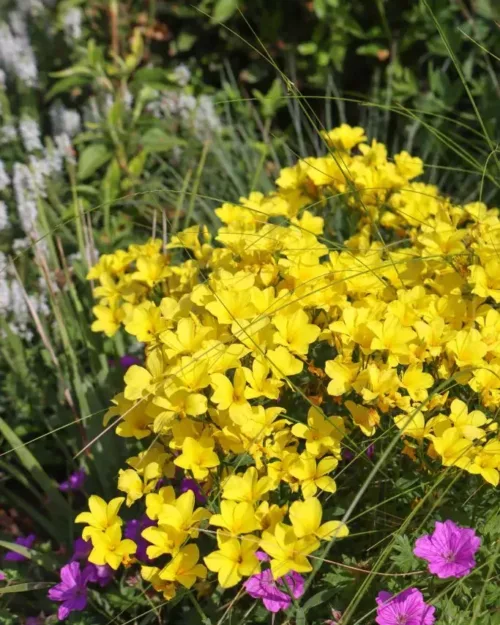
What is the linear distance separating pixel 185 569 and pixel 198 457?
172 mm

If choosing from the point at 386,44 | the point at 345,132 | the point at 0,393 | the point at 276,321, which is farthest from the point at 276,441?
the point at 386,44

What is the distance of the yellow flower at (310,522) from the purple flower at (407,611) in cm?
15

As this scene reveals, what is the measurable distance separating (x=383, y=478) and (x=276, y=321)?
1.21 ft

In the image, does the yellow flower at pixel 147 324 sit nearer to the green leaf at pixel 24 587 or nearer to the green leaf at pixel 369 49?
the green leaf at pixel 24 587

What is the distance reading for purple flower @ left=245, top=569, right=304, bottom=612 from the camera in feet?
4.31

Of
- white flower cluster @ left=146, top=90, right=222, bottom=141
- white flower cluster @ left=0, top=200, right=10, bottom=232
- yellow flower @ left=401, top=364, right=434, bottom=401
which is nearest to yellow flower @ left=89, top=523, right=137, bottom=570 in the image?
yellow flower @ left=401, top=364, right=434, bottom=401

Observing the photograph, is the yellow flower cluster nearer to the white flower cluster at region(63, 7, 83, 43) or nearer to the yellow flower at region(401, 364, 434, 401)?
the yellow flower at region(401, 364, 434, 401)

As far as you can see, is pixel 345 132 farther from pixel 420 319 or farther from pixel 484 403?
pixel 484 403

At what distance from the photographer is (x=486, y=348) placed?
135cm

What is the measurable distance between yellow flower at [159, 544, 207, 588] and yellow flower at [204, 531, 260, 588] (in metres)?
0.05

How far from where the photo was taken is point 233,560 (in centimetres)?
123

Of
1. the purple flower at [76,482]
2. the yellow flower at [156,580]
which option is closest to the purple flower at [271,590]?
the yellow flower at [156,580]

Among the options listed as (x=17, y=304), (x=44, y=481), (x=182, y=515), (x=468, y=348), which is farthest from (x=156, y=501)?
(x=17, y=304)

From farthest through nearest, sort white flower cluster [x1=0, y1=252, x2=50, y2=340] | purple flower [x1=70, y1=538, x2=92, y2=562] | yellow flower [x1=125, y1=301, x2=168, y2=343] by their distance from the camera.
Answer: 1. white flower cluster [x1=0, y1=252, x2=50, y2=340]
2. purple flower [x1=70, y1=538, x2=92, y2=562]
3. yellow flower [x1=125, y1=301, x2=168, y2=343]
